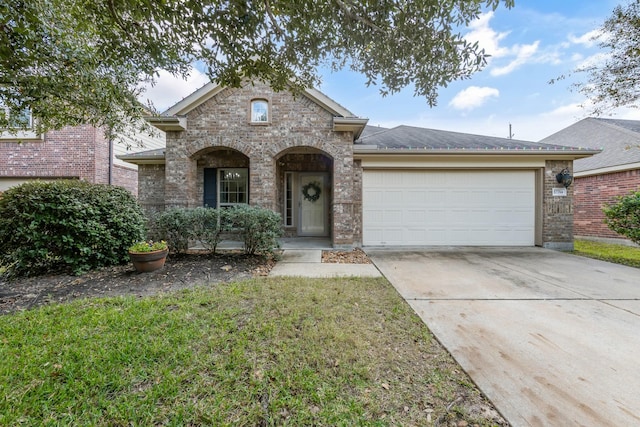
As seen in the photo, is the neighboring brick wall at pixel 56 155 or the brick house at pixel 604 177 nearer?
the brick house at pixel 604 177

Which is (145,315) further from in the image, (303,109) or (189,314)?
Result: (303,109)

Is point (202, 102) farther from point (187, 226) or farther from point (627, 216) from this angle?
point (627, 216)

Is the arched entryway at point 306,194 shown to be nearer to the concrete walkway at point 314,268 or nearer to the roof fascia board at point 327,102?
the roof fascia board at point 327,102

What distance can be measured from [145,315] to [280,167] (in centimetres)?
707

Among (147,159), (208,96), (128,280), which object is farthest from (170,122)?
(128,280)

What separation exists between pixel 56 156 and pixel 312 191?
989 centimetres

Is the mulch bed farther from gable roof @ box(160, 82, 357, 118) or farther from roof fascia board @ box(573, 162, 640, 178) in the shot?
roof fascia board @ box(573, 162, 640, 178)

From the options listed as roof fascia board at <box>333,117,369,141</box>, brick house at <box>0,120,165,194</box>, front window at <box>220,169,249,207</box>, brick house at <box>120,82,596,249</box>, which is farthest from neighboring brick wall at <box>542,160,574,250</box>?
brick house at <box>0,120,165,194</box>

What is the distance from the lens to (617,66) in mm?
7082

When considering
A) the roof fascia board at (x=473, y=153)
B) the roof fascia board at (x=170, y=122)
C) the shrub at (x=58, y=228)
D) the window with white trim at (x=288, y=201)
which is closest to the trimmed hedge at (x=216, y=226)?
the shrub at (x=58, y=228)

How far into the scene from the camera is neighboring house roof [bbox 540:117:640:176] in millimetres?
8805

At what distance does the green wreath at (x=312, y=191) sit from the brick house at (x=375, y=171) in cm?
201

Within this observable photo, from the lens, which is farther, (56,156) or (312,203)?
(312,203)

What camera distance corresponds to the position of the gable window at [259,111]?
7422mm
